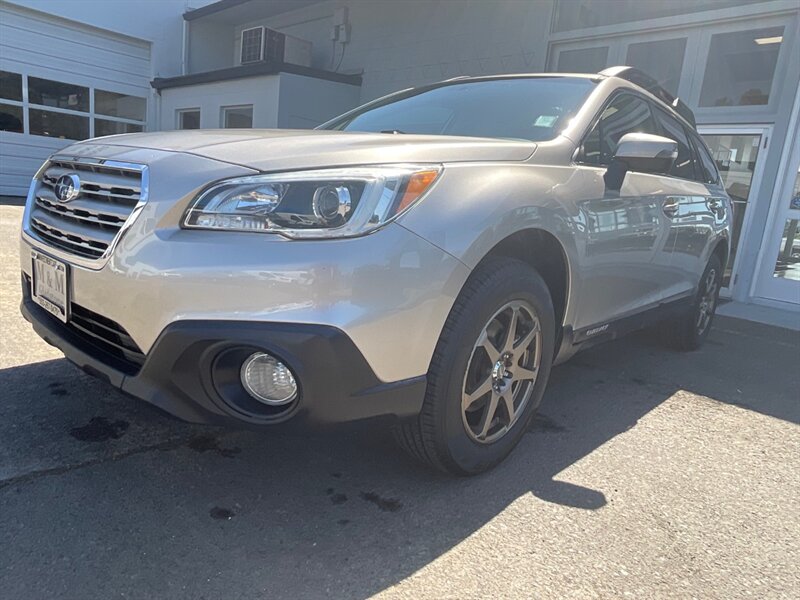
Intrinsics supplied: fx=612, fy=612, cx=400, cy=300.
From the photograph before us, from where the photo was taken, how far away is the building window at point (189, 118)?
12742 millimetres

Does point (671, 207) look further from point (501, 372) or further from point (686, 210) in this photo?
point (501, 372)

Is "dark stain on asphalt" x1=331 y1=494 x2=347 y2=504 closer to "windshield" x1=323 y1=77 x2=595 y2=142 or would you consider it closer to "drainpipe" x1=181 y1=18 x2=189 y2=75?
"windshield" x1=323 y1=77 x2=595 y2=142

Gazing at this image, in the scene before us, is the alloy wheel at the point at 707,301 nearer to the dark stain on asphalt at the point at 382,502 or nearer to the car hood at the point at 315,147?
the car hood at the point at 315,147

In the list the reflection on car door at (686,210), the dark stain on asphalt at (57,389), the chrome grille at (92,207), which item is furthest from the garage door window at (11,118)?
the reflection on car door at (686,210)

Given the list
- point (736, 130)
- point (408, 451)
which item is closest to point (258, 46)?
point (736, 130)

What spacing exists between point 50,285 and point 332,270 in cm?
121

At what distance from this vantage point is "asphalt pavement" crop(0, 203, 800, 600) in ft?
5.78

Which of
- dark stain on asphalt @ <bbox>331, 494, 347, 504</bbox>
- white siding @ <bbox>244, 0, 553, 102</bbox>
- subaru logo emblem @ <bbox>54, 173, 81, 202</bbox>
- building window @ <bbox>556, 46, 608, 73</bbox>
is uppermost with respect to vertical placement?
white siding @ <bbox>244, 0, 553, 102</bbox>

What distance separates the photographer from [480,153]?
7.21 ft

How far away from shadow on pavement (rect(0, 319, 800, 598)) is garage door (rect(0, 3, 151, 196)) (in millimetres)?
11516

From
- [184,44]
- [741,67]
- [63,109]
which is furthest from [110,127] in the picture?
[741,67]

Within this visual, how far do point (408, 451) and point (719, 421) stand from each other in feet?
6.47

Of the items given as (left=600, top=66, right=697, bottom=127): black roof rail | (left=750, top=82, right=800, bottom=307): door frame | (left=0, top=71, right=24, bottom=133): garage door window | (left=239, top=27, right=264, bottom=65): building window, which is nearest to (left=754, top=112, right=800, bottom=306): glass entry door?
(left=750, top=82, right=800, bottom=307): door frame

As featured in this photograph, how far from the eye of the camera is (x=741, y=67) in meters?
6.57
